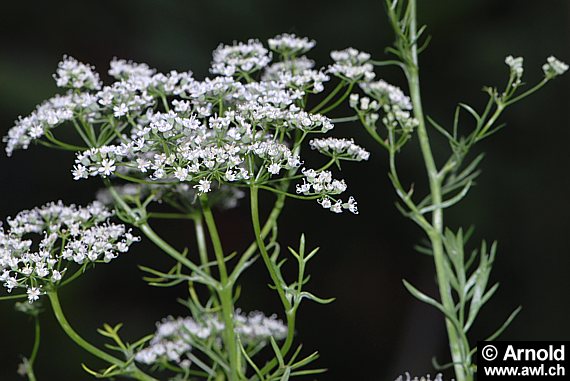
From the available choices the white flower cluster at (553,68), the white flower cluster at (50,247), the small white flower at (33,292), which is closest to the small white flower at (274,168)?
the white flower cluster at (50,247)

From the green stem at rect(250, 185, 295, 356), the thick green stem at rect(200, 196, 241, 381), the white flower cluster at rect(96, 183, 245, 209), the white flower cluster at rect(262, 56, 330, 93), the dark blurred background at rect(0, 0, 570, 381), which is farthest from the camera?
the dark blurred background at rect(0, 0, 570, 381)

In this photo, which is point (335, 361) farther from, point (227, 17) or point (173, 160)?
point (173, 160)

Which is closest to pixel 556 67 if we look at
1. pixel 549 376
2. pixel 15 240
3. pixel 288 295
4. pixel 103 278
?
pixel 549 376

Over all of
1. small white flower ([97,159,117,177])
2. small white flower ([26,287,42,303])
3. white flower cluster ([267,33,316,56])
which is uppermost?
white flower cluster ([267,33,316,56])

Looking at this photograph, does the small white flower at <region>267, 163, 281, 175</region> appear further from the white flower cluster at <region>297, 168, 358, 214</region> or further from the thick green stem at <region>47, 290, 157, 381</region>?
the thick green stem at <region>47, 290, 157, 381</region>

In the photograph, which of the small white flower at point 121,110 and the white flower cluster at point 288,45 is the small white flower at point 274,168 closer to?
the small white flower at point 121,110

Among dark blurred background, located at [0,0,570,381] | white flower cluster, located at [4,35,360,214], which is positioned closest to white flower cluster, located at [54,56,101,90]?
white flower cluster, located at [4,35,360,214]
